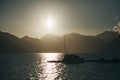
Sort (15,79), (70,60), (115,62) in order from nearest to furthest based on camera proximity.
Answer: (15,79) → (70,60) → (115,62)

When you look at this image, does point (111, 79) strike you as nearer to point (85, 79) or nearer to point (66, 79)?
point (85, 79)

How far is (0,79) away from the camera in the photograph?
89500 mm

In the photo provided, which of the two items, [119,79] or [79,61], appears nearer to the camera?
[119,79]

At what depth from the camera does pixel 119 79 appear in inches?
3649

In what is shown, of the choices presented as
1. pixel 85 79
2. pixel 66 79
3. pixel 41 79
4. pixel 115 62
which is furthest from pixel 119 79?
pixel 115 62

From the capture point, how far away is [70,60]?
176125 millimetres

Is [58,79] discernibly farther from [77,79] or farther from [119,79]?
[119,79]

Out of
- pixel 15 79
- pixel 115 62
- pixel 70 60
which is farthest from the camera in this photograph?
pixel 115 62

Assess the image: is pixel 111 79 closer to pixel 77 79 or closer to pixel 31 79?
pixel 77 79

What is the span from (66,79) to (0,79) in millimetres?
25382

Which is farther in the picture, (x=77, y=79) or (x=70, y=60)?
(x=70, y=60)

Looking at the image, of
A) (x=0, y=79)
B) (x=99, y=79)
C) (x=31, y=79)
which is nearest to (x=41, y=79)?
(x=31, y=79)

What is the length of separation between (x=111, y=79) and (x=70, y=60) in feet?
278

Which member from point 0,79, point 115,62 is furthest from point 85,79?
point 115,62
